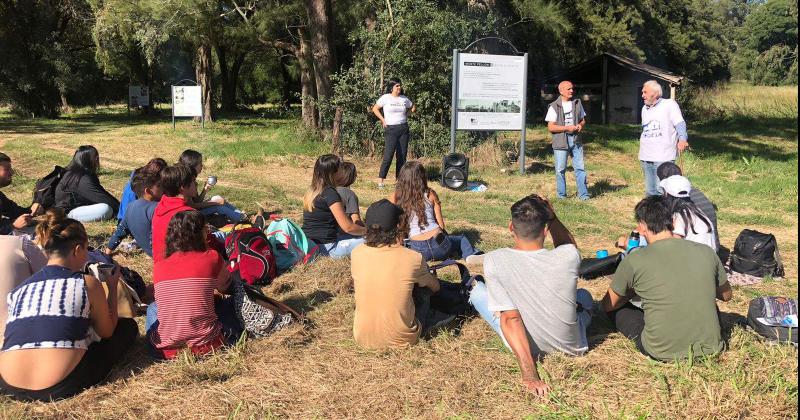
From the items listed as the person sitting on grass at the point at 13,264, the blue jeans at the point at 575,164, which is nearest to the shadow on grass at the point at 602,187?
the blue jeans at the point at 575,164

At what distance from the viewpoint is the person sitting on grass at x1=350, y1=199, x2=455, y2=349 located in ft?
12.8

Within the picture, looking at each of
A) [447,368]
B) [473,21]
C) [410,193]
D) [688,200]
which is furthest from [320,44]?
[447,368]

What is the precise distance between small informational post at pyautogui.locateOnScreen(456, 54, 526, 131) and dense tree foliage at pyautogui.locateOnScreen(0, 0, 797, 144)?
5.67ft

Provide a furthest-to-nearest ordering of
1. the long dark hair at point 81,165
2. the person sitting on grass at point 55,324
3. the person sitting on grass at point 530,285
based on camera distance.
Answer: the long dark hair at point 81,165, the person sitting on grass at point 530,285, the person sitting on grass at point 55,324

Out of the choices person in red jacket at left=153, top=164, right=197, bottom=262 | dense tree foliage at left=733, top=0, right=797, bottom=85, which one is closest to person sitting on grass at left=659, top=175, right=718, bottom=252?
person in red jacket at left=153, top=164, right=197, bottom=262

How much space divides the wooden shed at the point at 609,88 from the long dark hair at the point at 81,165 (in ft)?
70.3

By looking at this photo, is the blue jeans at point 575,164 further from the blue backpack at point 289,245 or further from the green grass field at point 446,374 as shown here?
the blue backpack at point 289,245

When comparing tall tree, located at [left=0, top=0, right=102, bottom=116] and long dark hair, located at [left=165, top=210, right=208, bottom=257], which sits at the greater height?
tall tree, located at [left=0, top=0, right=102, bottom=116]

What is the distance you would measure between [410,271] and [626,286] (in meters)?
1.25

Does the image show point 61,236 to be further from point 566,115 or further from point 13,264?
point 566,115

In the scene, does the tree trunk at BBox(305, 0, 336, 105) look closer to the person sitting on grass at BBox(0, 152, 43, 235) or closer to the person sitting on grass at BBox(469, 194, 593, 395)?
the person sitting on grass at BBox(0, 152, 43, 235)

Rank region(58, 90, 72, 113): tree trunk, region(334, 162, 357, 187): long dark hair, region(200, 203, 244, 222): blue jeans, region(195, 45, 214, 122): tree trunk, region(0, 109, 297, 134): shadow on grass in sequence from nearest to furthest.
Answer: region(334, 162, 357, 187): long dark hair < region(200, 203, 244, 222): blue jeans < region(0, 109, 297, 134): shadow on grass < region(195, 45, 214, 122): tree trunk < region(58, 90, 72, 113): tree trunk

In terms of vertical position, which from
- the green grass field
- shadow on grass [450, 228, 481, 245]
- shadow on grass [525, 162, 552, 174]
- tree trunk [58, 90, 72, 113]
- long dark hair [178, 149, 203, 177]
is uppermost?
tree trunk [58, 90, 72, 113]

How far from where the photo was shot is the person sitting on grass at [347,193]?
599 cm
